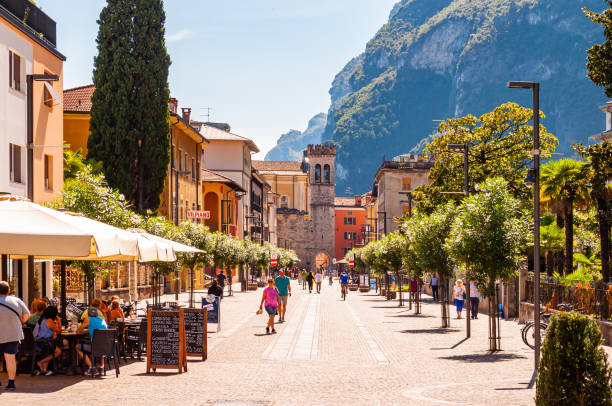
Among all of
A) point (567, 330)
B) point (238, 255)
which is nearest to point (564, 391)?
point (567, 330)

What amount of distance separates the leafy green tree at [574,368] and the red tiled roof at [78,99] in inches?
1794

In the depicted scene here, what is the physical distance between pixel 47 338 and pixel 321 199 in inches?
5822

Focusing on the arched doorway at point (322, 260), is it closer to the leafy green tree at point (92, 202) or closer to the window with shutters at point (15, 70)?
the window with shutters at point (15, 70)

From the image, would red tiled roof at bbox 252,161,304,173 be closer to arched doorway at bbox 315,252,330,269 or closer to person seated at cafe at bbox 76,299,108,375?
arched doorway at bbox 315,252,330,269

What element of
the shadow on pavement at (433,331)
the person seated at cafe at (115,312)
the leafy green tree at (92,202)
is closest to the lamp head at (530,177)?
the person seated at cafe at (115,312)

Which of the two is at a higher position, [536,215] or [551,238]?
[536,215]

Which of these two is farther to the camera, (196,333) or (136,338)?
(136,338)

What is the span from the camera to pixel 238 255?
57844mm

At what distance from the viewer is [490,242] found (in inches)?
818

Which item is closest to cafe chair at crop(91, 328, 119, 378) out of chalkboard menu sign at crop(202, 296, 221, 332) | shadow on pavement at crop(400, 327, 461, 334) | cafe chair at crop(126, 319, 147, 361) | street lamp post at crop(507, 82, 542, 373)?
cafe chair at crop(126, 319, 147, 361)

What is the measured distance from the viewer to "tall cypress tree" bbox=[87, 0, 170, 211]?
146 ft

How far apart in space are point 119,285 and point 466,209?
2634 cm

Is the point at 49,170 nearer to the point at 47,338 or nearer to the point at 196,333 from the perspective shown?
the point at 196,333

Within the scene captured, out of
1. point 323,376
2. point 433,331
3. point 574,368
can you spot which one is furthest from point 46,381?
point 433,331
